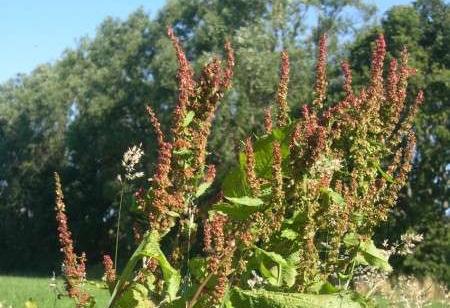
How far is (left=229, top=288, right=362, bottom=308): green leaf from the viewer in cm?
221

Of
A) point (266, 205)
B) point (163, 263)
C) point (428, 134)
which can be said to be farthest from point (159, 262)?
point (428, 134)

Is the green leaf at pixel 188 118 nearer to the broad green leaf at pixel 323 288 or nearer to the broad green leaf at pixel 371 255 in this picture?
the broad green leaf at pixel 323 288

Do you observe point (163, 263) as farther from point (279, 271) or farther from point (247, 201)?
point (279, 271)

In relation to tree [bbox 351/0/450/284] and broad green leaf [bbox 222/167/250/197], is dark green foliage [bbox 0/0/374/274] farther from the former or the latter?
broad green leaf [bbox 222/167/250/197]

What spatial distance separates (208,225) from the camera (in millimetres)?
2488

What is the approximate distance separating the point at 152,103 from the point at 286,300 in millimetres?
40339

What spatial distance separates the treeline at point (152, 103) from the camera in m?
34.6

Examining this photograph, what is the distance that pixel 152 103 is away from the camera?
42.2 metres

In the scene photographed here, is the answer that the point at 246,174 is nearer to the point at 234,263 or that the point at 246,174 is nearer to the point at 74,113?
→ the point at 234,263

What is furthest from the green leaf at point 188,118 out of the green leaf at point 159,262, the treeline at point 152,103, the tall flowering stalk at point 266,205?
the treeline at point 152,103

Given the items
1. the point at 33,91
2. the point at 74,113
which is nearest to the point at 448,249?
the point at 74,113

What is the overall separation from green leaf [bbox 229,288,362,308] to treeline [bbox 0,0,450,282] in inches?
745

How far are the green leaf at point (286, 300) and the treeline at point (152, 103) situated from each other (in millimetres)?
18925

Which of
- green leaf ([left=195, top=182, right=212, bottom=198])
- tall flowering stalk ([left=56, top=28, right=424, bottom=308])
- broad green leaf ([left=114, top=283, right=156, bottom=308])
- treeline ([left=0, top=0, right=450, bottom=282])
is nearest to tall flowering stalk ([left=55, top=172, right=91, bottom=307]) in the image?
tall flowering stalk ([left=56, top=28, right=424, bottom=308])
